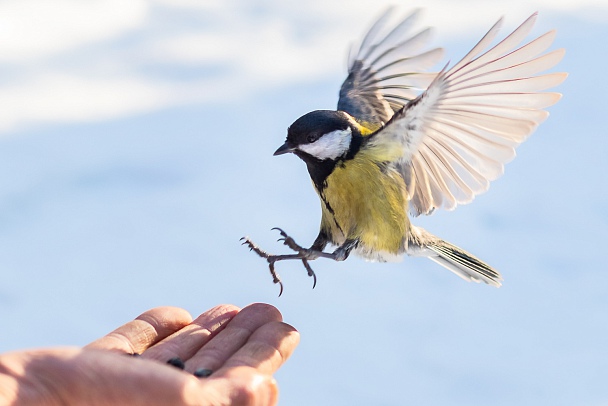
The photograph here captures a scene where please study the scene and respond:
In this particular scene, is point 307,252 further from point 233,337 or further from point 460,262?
point 460,262

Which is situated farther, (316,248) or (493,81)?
(316,248)

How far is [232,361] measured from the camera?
2420 millimetres

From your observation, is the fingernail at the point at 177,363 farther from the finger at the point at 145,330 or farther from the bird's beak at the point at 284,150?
the bird's beak at the point at 284,150

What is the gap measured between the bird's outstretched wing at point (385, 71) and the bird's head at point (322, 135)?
0.59 meters

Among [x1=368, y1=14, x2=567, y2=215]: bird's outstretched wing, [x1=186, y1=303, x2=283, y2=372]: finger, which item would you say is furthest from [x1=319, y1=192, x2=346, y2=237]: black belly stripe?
[x1=186, y1=303, x2=283, y2=372]: finger

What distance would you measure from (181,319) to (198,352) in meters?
0.30

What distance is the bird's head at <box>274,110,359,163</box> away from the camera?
114 inches

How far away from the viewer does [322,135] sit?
2.91 m

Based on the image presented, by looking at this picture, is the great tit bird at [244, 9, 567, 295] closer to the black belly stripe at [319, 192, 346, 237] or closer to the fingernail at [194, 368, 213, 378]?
the black belly stripe at [319, 192, 346, 237]

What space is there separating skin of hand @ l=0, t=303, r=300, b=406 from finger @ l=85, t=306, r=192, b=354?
0.01 m

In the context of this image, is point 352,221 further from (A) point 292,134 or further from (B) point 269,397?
(B) point 269,397

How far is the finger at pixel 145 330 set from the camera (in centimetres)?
269

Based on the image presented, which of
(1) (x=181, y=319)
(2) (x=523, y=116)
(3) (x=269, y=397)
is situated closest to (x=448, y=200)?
(2) (x=523, y=116)

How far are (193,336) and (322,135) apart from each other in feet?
2.90
